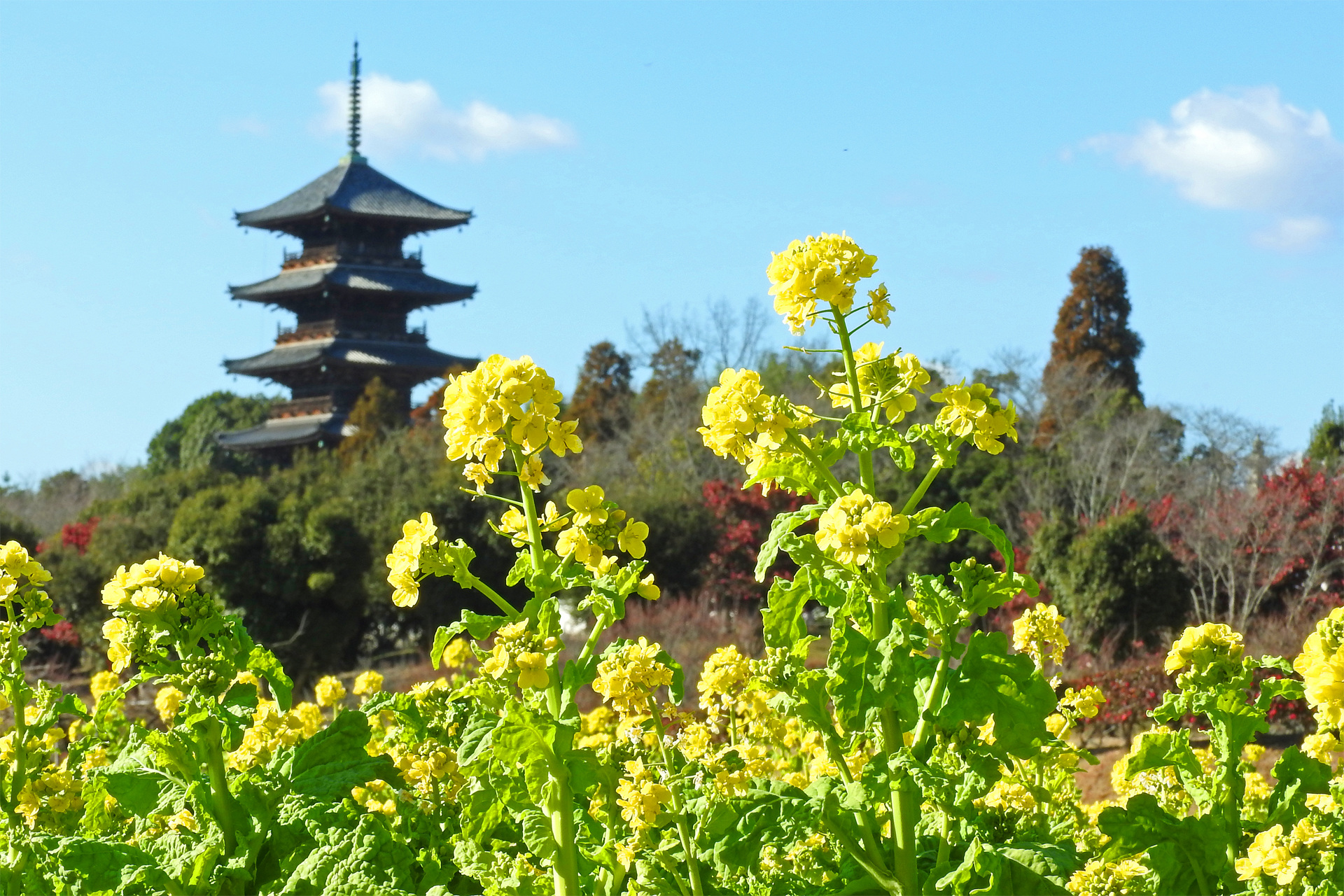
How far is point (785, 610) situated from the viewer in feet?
9.38

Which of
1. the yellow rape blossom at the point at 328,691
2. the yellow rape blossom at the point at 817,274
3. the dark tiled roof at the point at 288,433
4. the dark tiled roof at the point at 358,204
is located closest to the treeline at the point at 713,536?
the yellow rape blossom at the point at 328,691

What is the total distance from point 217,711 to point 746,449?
4.55 ft

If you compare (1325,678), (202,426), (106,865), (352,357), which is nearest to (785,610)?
(1325,678)

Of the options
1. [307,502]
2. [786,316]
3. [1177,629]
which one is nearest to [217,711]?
[786,316]

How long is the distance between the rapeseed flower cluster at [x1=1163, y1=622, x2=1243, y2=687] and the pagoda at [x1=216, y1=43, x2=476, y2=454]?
33.3 m

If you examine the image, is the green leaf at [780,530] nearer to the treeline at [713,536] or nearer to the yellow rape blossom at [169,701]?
the yellow rape blossom at [169,701]

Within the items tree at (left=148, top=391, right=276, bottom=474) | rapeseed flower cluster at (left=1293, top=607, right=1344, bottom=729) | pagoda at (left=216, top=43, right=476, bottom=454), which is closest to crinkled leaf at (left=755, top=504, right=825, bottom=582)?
rapeseed flower cluster at (left=1293, top=607, right=1344, bottom=729)

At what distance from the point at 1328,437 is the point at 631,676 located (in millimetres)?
23228

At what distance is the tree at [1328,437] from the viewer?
2283cm

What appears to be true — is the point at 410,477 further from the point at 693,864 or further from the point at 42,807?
the point at 693,864

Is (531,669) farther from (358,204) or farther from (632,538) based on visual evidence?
(358,204)

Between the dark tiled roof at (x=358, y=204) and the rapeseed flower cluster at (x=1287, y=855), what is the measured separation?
35203mm

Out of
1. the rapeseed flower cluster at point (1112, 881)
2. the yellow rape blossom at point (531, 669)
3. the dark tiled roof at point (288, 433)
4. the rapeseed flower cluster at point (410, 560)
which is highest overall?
the dark tiled roof at point (288, 433)

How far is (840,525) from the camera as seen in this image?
262 centimetres
